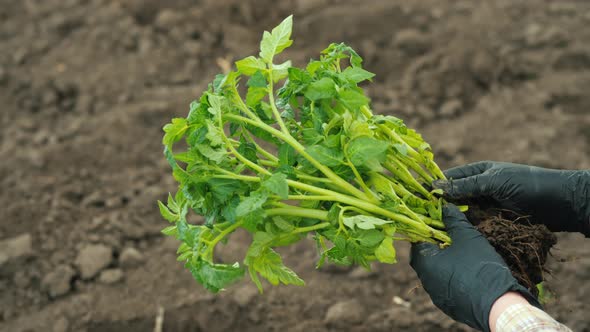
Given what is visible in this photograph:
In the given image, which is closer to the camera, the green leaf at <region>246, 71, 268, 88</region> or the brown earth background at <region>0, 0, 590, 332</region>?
the green leaf at <region>246, 71, 268, 88</region>

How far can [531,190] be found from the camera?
243cm

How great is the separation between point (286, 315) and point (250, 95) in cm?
148

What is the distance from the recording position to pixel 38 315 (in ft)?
11.0

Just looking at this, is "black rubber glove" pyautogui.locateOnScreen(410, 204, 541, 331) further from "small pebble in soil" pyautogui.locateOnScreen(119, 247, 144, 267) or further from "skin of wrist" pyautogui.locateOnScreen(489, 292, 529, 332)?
"small pebble in soil" pyautogui.locateOnScreen(119, 247, 144, 267)

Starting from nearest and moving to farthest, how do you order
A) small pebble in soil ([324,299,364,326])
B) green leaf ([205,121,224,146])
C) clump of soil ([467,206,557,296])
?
1. green leaf ([205,121,224,146])
2. clump of soil ([467,206,557,296])
3. small pebble in soil ([324,299,364,326])

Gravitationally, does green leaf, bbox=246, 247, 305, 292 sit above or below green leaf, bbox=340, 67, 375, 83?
below

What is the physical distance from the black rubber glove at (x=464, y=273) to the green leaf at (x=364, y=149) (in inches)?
16.9

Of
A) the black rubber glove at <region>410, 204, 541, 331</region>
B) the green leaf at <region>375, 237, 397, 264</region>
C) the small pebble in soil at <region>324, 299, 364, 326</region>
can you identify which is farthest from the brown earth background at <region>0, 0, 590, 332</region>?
the green leaf at <region>375, 237, 397, 264</region>

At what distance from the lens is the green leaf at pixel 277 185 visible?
6.31 ft

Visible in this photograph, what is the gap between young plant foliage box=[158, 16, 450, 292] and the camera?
80.0 inches

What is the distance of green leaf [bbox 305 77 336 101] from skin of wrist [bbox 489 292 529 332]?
2.75 feet

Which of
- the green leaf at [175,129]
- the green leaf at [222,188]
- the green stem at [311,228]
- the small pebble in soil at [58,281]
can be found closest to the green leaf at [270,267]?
the green stem at [311,228]

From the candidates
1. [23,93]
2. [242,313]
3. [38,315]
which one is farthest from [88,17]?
[242,313]

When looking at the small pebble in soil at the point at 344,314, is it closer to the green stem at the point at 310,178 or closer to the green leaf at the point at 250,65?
the green stem at the point at 310,178
